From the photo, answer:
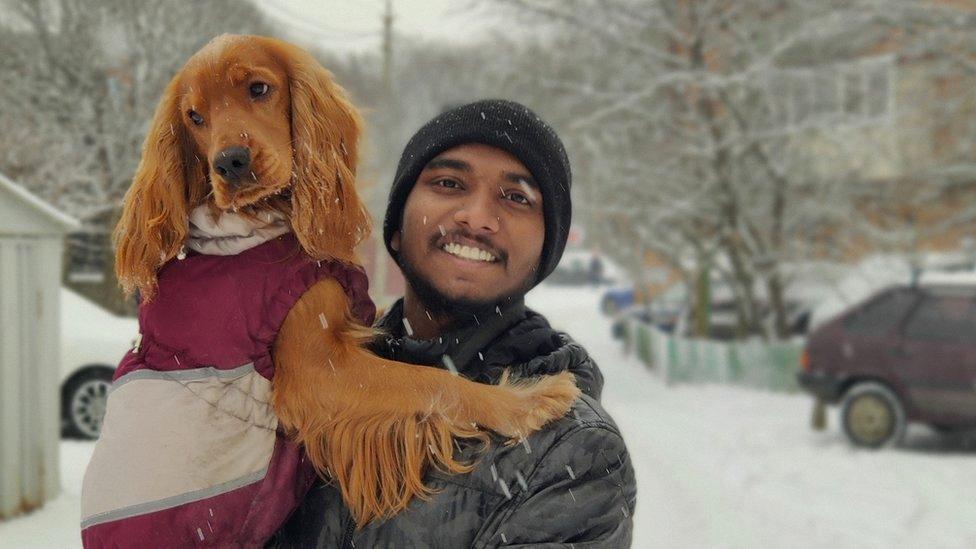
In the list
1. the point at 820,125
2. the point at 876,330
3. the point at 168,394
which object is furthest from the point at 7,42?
the point at 820,125

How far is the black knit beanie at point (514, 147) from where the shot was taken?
1.82 metres

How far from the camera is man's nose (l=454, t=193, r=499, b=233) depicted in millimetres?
1794

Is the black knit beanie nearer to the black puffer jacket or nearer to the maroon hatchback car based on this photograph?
the black puffer jacket

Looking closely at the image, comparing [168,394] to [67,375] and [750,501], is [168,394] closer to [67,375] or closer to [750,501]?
[67,375]

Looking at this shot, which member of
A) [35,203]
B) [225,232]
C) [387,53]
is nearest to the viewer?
[225,232]

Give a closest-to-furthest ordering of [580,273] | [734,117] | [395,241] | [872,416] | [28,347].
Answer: [395,241] < [28,347] < [872,416] < [734,117] < [580,273]

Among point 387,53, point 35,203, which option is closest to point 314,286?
point 35,203

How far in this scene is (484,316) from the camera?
1.86m

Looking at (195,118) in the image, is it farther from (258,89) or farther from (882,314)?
Result: (882,314)

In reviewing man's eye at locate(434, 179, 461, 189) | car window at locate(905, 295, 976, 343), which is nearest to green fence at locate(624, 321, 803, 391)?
car window at locate(905, 295, 976, 343)

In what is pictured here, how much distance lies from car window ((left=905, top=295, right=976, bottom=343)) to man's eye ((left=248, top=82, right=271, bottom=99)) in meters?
8.27

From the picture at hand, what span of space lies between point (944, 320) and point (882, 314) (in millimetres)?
590

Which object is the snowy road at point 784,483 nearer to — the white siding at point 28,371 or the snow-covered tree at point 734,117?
the snow-covered tree at point 734,117

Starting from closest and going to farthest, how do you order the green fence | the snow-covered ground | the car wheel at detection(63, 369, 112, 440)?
the snow-covered ground, the car wheel at detection(63, 369, 112, 440), the green fence
